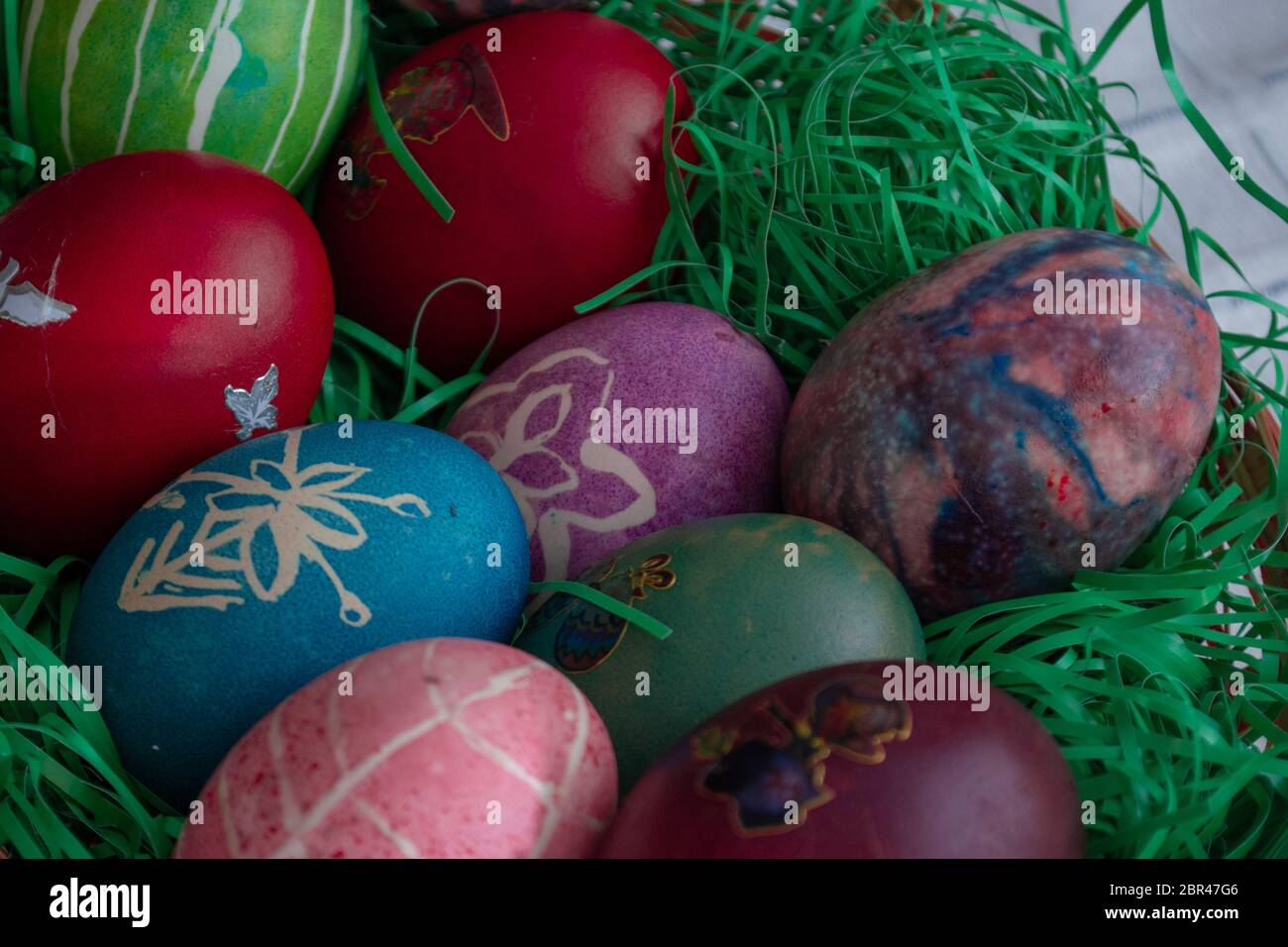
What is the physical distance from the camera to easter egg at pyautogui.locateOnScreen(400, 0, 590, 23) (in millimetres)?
974

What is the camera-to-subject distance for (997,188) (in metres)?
0.95

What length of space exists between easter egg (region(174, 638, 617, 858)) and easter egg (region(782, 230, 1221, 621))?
261 millimetres

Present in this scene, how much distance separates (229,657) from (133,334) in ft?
0.68

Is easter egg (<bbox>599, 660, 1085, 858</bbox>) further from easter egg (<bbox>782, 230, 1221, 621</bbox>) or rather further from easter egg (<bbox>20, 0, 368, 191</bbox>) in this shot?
easter egg (<bbox>20, 0, 368, 191</bbox>)

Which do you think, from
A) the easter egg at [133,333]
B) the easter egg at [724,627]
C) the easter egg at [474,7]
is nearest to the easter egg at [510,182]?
the easter egg at [474,7]

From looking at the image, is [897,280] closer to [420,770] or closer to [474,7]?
[474,7]

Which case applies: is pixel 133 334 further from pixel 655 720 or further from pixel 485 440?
pixel 655 720

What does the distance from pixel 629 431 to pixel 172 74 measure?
39 cm

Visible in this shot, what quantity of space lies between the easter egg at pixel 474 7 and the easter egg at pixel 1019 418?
1.35 ft

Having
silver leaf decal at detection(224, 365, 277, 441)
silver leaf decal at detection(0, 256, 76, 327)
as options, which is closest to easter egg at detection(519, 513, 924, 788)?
silver leaf decal at detection(224, 365, 277, 441)

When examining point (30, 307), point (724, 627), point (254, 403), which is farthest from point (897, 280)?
point (30, 307)

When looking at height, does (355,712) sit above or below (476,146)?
below

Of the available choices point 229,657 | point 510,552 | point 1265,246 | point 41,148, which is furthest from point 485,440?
point 1265,246

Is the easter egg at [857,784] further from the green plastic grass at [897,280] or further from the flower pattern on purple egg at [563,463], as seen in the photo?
the flower pattern on purple egg at [563,463]
